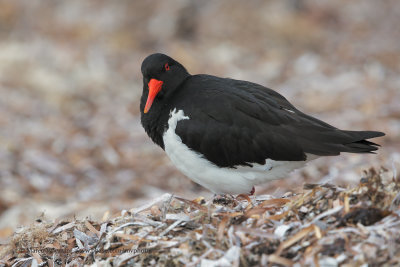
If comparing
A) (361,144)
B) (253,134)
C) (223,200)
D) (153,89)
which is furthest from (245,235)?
(153,89)

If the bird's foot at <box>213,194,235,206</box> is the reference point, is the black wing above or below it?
above

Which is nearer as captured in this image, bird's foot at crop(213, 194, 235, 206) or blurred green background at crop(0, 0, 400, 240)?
bird's foot at crop(213, 194, 235, 206)

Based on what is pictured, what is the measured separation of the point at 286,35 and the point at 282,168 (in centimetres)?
933

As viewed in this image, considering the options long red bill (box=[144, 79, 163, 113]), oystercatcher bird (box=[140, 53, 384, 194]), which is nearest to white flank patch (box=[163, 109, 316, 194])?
oystercatcher bird (box=[140, 53, 384, 194])

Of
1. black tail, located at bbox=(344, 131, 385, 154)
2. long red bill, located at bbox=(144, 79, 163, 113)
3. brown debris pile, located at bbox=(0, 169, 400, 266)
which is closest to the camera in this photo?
brown debris pile, located at bbox=(0, 169, 400, 266)

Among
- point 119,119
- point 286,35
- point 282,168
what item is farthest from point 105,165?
point 286,35

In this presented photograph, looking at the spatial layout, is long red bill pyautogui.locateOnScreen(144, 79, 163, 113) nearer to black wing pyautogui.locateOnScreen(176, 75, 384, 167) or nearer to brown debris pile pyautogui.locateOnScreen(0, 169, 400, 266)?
black wing pyautogui.locateOnScreen(176, 75, 384, 167)

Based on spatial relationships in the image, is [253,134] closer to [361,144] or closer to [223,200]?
[223,200]

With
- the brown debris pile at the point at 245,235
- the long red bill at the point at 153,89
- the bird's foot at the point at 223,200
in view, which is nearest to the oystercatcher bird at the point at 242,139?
the bird's foot at the point at 223,200

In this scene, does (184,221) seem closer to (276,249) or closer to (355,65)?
(276,249)

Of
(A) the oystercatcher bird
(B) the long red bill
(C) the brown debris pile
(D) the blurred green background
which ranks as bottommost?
(C) the brown debris pile

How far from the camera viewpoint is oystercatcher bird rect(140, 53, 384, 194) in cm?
439

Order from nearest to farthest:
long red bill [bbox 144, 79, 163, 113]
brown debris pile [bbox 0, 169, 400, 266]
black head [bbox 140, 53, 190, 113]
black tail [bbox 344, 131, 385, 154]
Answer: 1. brown debris pile [bbox 0, 169, 400, 266]
2. black tail [bbox 344, 131, 385, 154]
3. long red bill [bbox 144, 79, 163, 113]
4. black head [bbox 140, 53, 190, 113]

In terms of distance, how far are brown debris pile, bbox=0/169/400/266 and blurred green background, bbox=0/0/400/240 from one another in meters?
1.23
